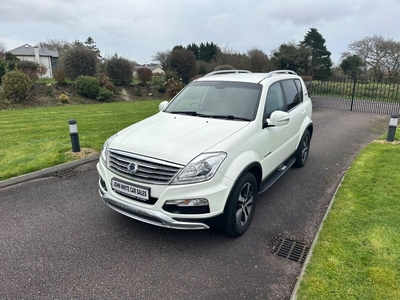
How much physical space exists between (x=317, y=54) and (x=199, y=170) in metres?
38.2

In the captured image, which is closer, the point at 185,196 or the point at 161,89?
the point at 185,196

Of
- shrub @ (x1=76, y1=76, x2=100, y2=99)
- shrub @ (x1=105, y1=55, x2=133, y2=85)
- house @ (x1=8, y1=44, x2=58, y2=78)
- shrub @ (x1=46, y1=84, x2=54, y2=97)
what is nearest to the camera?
shrub @ (x1=46, y1=84, x2=54, y2=97)

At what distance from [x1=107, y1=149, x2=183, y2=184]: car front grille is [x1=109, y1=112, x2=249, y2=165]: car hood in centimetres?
6

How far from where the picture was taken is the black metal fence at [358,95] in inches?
617

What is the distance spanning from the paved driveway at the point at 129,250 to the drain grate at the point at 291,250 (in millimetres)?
86

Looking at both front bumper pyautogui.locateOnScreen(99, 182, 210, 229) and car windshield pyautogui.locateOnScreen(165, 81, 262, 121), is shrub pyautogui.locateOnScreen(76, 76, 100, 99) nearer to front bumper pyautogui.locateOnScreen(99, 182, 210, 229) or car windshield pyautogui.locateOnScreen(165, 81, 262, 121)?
car windshield pyautogui.locateOnScreen(165, 81, 262, 121)

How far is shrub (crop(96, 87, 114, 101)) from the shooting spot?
18766mm

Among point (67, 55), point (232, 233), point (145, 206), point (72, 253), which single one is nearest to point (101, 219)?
point (72, 253)

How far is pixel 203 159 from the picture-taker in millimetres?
2988

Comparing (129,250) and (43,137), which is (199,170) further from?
(43,137)

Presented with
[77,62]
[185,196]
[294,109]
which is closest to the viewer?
[185,196]

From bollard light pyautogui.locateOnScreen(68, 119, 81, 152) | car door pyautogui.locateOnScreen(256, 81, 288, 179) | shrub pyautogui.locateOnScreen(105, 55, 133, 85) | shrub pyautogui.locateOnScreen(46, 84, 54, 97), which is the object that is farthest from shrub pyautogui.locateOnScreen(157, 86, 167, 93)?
car door pyautogui.locateOnScreen(256, 81, 288, 179)

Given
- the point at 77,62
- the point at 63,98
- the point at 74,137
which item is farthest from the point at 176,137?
the point at 77,62

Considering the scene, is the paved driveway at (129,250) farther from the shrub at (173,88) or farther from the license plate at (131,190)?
the shrub at (173,88)
